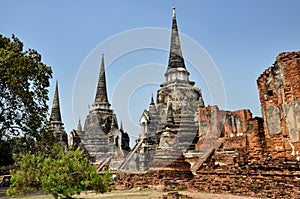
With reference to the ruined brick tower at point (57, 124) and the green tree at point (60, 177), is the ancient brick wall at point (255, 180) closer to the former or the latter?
the green tree at point (60, 177)

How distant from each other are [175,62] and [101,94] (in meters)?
10.7

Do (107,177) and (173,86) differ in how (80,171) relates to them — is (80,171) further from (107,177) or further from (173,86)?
(173,86)

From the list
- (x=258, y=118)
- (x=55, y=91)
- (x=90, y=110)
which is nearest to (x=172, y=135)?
(x=258, y=118)

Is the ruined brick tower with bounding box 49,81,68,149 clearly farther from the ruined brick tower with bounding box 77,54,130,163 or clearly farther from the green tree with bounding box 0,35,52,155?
the green tree with bounding box 0,35,52,155

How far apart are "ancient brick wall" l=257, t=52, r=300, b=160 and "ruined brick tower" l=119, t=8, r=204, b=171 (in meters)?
11.6

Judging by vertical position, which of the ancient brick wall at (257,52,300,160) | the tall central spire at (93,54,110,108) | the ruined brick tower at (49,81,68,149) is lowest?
the ancient brick wall at (257,52,300,160)

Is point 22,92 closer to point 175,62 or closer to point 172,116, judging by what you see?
point 172,116

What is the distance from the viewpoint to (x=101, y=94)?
3731 centimetres

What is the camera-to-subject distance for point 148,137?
2730 cm

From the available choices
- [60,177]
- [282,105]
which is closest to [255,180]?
[282,105]

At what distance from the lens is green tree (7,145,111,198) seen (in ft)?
21.3

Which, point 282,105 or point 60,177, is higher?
point 282,105

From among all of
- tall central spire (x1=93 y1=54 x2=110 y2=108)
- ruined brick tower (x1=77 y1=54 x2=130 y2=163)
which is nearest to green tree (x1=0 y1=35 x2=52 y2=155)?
ruined brick tower (x1=77 y1=54 x2=130 y2=163)

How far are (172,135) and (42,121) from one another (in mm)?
9768
